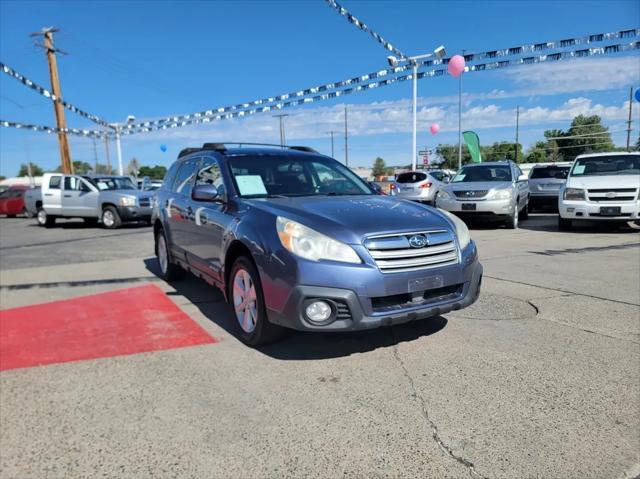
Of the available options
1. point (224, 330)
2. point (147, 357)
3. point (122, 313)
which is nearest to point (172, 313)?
point (122, 313)

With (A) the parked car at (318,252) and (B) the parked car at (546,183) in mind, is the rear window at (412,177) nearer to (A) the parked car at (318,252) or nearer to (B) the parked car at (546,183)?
(B) the parked car at (546,183)

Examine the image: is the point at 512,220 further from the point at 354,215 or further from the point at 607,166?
the point at 354,215

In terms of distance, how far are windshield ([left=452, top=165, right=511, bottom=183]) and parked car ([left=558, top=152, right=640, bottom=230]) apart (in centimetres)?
164

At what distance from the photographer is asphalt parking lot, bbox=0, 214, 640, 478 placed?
228 cm

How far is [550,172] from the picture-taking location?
14.9m

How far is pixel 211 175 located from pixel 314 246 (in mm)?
2047

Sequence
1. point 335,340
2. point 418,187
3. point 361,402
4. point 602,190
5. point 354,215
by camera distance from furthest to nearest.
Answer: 1. point 418,187
2. point 602,190
3. point 335,340
4. point 354,215
5. point 361,402

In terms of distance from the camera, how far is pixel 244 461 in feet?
7.52

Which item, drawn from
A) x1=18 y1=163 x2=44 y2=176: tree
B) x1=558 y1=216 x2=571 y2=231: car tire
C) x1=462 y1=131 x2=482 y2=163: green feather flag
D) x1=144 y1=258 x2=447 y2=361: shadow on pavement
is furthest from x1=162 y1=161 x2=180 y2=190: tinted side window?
x1=18 y1=163 x2=44 y2=176: tree

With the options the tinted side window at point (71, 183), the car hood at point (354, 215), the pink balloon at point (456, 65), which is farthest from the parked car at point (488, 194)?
the tinted side window at point (71, 183)

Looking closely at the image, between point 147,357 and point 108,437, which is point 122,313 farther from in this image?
point 108,437

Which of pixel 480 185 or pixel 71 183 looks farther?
pixel 71 183

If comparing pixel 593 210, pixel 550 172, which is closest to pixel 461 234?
pixel 593 210

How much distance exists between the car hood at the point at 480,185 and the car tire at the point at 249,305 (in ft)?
28.3
